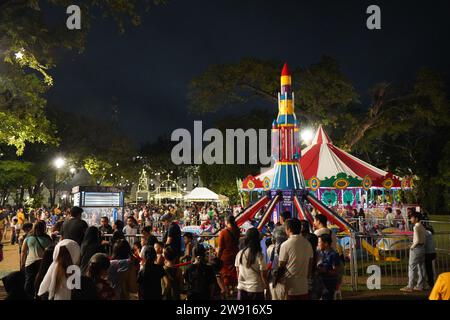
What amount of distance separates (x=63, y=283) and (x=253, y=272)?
2245mm

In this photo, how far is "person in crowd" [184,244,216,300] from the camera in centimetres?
578

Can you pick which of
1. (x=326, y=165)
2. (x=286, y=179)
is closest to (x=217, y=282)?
(x=286, y=179)

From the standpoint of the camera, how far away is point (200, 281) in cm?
581

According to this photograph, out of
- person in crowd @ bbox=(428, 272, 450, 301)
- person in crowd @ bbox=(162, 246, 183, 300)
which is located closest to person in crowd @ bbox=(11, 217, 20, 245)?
person in crowd @ bbox=(162, 246, 183, 300)

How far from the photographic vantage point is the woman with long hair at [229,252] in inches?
295

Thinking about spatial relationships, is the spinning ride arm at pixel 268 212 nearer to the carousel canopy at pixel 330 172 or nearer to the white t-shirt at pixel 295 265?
the carousel canopy at pixel 330 172

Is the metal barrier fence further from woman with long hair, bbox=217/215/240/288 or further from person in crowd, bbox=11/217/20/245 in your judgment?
person in crowd, bbox=11/217/20/245

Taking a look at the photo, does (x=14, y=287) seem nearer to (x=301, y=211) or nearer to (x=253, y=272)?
(x=253, y=272)

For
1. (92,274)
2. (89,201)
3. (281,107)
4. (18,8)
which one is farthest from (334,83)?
(92,274)

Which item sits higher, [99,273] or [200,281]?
[99,273]

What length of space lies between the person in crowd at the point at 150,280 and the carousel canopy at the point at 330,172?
11.9 m

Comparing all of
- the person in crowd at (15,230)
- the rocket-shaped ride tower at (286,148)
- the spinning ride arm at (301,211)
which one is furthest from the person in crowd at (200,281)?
the person in crowd at (15,230)

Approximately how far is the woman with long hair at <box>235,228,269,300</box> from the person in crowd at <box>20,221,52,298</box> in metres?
3.31

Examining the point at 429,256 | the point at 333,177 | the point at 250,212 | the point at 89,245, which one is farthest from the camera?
the point at 333,177
